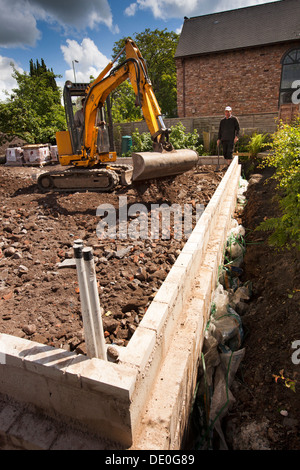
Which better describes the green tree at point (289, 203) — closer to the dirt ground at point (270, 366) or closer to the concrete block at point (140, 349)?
the dirt ground at point (270, 366)

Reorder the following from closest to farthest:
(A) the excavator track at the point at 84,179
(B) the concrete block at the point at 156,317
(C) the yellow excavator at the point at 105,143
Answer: (B) the concrete block at the point at 156,317 < (C) the yellow excavator at the point at 105,143 < (A) the excavator track at the point at 84,179

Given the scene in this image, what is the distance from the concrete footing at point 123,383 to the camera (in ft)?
5.82

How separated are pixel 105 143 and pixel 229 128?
412 cm

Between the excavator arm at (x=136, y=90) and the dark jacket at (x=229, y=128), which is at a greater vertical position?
the excavator arm at (x=136, y=90)

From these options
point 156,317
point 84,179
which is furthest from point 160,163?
point 156,317

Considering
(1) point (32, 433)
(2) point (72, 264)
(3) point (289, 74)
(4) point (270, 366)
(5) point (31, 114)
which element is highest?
(3) point (289, 74)

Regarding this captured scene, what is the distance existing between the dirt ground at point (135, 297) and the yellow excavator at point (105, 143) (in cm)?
125

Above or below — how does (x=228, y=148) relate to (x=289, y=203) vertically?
above

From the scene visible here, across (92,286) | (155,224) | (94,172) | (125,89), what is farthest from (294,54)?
(92,286)

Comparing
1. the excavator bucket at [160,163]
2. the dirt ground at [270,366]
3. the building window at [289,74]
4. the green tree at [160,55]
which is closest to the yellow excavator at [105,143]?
the excavator bucket at [160,163]

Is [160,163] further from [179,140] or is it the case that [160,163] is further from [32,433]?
[179,140]

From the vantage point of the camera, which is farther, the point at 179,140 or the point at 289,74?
the point at 289,74

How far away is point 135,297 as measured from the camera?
3348mm
